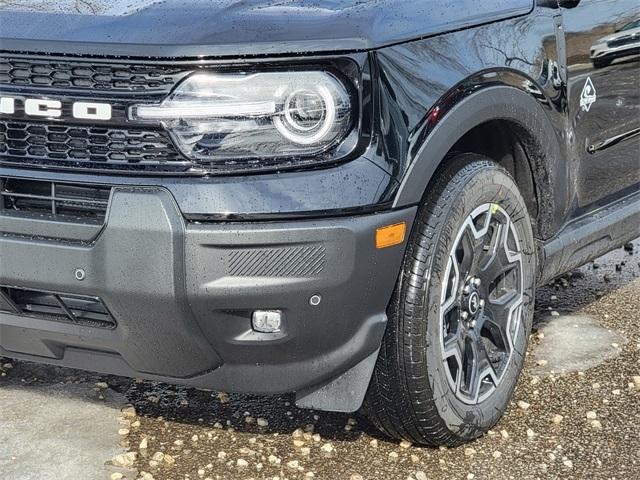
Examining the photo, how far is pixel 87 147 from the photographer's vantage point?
9.60 feet

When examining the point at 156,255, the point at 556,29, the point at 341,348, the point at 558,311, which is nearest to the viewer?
the point at 156,255

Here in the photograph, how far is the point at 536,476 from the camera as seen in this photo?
132 inches

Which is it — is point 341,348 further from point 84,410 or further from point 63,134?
point 84,410

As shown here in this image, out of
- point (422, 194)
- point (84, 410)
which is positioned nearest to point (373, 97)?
point (422, 194)

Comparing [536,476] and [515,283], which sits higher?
[515,283]

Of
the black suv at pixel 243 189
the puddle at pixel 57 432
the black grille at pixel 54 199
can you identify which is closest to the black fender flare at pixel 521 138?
the black suv at pixel 243 189

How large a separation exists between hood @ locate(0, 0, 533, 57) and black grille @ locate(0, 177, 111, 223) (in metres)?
0.35

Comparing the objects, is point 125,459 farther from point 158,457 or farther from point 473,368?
point 473,368

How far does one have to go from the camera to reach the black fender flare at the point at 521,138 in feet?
9.98

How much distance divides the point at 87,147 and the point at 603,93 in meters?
1.92

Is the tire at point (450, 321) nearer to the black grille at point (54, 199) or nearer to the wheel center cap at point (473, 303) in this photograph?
the wheel center cap at point (473, 303)

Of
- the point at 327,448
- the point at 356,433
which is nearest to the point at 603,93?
the point at 356,433

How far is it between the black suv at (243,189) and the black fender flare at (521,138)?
0.04 feet

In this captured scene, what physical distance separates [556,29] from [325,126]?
3.72 ft
